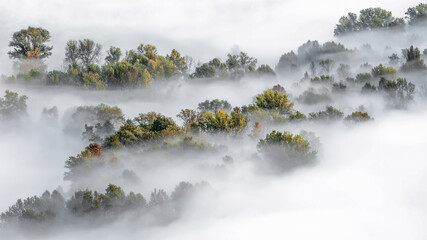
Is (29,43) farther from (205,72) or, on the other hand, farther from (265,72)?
(265,72)

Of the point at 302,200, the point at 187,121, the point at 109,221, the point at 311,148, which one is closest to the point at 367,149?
the point at 311,148

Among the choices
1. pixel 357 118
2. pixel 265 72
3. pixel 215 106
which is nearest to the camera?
pixel 357 118

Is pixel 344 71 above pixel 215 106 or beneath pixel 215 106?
above

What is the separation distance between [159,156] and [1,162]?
32.2 metres

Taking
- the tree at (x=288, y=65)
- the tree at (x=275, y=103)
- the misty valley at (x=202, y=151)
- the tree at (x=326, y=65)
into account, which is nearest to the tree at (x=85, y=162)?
the misty valley at (x=202, y=151)

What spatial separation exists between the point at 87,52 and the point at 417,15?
10014 centimetres

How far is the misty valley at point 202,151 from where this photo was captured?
6550cm

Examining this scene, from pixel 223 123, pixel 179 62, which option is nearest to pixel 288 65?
pixel 179 62

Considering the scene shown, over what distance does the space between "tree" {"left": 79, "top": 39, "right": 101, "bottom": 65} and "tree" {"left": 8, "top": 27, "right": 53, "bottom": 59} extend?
788cm

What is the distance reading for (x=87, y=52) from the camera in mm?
120375

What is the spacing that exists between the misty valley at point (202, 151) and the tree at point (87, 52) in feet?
1.10

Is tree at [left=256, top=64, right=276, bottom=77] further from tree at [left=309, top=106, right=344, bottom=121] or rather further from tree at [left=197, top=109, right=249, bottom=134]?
tree at [left=197, top=109, right=249, bottom=134]

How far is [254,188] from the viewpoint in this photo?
240 feet

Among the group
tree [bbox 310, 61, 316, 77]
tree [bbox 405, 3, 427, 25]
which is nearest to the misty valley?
tree [bbox 310, 61, 316, 77]
